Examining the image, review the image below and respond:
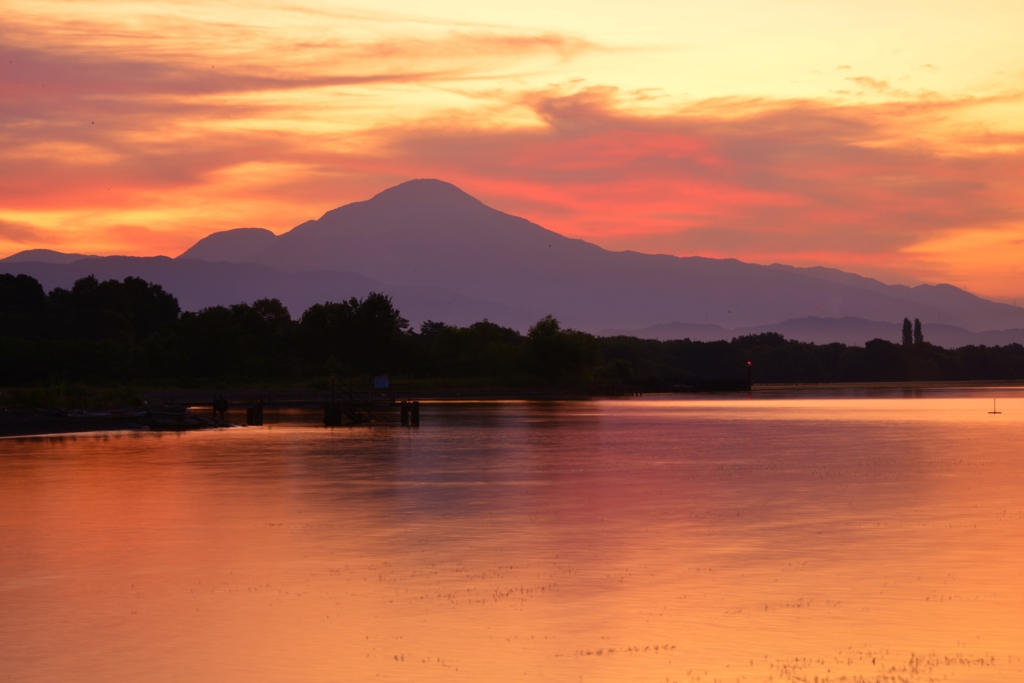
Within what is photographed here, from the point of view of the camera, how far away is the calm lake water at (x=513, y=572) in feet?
47.5

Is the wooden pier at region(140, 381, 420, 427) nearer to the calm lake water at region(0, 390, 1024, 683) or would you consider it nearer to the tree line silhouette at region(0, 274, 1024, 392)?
the tree line silhouette at region(0, 274, 1024, 392)

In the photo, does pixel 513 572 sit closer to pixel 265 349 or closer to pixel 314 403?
pixel 314 403

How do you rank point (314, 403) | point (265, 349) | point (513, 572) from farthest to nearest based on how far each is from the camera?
point (265, 349) → point (314, 403) → point (513, 572)

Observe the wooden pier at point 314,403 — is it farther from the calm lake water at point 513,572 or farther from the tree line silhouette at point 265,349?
the calm lake water at point 513,572

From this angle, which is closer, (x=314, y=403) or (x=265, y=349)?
(x=314, y=403)

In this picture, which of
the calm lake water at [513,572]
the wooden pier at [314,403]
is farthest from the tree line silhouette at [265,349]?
the calm lake water at [513,572]

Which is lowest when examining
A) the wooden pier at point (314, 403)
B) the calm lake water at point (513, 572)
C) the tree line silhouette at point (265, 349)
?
→ the calm lake water at point (513, 572)

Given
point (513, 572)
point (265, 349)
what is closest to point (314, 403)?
point (265, 349)

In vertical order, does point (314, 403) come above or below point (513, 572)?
above

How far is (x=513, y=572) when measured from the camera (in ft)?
67.3

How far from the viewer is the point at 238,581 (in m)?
20.0

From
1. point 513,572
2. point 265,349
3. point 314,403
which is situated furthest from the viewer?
point 265,349

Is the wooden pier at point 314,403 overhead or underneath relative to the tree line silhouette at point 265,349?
underneath

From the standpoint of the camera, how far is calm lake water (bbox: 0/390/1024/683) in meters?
14.5
